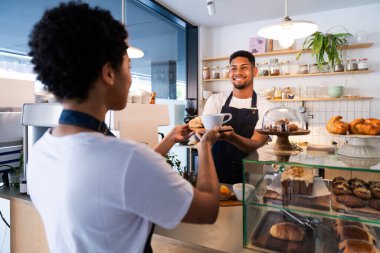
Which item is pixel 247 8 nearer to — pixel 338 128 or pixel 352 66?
pixel 352 66

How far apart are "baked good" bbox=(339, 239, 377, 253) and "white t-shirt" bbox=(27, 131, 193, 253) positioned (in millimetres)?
656

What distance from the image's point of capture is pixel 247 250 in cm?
95

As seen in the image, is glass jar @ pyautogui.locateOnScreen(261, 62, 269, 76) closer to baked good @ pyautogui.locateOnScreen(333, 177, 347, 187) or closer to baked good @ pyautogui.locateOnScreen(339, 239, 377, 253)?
baked good @ pyautogui.locateOnScreen(333, 177, 347, 187)

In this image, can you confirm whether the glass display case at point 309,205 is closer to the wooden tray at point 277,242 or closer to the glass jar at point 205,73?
the wooden tray at point 277,242

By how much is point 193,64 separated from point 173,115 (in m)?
0.96

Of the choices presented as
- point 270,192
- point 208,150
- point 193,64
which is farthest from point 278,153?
point 193,64

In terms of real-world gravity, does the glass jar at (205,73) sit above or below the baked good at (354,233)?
above

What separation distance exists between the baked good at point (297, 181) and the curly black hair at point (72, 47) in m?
0.79

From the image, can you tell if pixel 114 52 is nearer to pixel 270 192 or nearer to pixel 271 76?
pixel 270 192

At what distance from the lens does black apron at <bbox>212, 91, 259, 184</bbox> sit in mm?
2051

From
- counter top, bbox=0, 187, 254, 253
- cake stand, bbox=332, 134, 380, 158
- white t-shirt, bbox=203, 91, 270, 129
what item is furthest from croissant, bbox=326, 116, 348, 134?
white t-shirt, bbox=203, 91, 270, 129

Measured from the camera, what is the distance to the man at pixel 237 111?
206cm

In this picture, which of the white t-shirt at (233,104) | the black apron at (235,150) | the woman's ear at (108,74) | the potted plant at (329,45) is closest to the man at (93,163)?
the woman's ear at (108,74)

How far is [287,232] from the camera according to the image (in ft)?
3.26
